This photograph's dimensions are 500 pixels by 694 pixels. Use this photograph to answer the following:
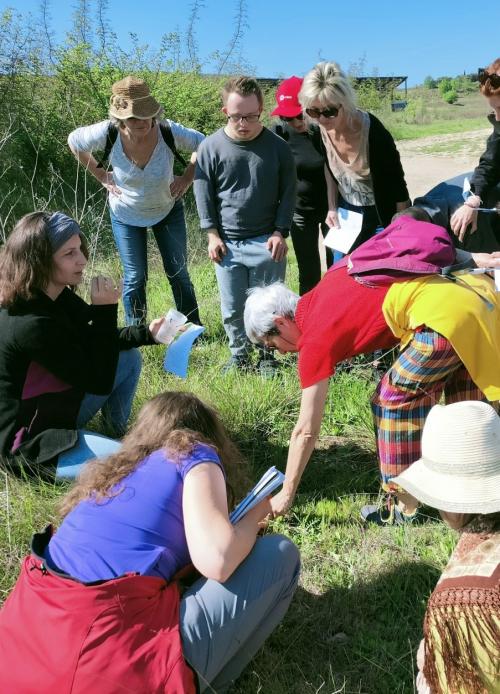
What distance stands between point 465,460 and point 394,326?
105 centimetres

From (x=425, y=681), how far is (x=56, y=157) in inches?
364

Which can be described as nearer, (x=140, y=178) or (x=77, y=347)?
(x=77, y=347)

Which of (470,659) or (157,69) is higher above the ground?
(157,69)

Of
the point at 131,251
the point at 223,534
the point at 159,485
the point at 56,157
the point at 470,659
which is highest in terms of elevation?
the point at 56,157

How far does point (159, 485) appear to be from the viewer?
6.27 feet

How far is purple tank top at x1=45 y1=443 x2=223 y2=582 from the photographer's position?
1809 mm

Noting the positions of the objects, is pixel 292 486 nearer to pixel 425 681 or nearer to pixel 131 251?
pixel 425 681

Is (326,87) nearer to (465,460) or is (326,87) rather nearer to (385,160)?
(385,160)

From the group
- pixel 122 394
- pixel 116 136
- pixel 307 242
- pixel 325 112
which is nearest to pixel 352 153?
pixel 325 112

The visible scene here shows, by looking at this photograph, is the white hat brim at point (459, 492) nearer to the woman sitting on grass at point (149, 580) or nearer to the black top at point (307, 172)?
the woman sitting on grass at point (149, 580)

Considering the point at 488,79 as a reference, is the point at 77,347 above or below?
below

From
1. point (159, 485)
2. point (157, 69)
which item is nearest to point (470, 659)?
point (159, 485)

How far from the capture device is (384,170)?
366 centimetres

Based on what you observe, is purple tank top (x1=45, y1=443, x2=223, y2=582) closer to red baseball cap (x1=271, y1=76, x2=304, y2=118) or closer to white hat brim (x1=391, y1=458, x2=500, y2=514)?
white hat brim (x1=391, y1=458, x2=500, y2=514)
